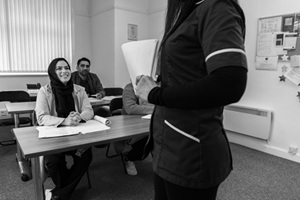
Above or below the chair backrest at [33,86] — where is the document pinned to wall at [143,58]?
above

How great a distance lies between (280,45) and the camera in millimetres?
2955

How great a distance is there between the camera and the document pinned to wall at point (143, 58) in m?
0.90

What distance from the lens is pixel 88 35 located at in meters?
5.33

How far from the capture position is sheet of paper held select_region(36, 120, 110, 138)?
1580 millimetres

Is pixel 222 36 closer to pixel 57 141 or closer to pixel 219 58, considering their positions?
pixel 219 58

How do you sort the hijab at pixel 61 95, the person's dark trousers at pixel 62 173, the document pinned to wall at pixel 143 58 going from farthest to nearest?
the hijab at pixel 61 95 → the person's dark trousers at pixel 62 173 → the document pinned to wall at pixel 143 58

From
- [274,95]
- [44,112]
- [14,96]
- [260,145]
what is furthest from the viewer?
[14,96]

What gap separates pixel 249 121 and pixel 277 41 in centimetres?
110

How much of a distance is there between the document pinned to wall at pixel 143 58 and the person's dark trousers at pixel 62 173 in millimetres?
1236

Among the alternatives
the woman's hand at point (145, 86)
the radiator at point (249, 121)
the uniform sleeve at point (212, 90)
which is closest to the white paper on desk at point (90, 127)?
the woman's hand at point (145, 86)

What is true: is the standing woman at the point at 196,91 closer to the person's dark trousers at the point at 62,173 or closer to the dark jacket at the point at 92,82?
the person's dark trousers at the point at 62,173

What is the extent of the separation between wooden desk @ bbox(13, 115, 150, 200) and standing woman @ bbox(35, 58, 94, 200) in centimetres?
27

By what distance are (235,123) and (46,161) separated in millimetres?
2632

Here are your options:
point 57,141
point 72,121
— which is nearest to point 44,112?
point 72,121
